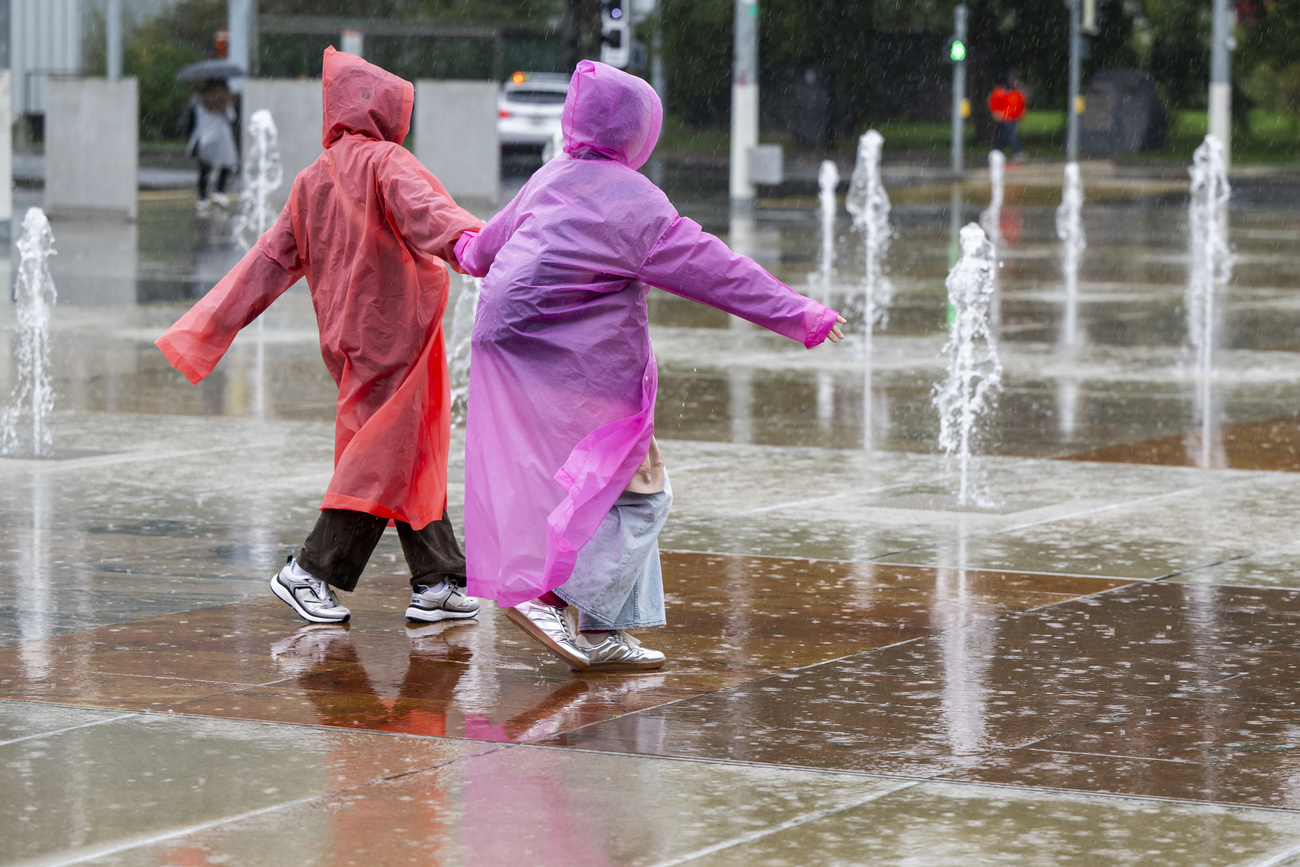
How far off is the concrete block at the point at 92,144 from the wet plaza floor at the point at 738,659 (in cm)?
1450

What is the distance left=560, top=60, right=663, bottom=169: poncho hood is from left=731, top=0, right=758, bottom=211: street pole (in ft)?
78.7

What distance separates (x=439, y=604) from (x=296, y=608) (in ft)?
1.29

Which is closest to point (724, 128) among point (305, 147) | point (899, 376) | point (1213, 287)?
point (305, 147)

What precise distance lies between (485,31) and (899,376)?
38.4 meters

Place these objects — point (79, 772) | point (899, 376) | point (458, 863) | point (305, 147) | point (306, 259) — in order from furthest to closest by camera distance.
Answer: point (305, 147)
point (899, 376)
point (306, 259)
point (79, 772)
point (458, 863)

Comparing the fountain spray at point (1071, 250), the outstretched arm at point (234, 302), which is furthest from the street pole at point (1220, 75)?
the outstretched arm at point (234, 302)

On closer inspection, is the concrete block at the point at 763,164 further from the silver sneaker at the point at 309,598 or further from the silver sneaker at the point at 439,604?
the silver sneaker at the point at 309,598

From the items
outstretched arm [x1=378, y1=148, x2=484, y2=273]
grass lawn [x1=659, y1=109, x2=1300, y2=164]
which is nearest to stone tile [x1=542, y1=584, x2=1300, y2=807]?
outstretched arm [x1=378, y1=148, x2=484, y2=273]

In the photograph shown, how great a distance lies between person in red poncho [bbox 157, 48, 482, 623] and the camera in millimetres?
6344

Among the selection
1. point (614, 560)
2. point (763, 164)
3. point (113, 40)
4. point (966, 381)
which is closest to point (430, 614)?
point (614, 560)

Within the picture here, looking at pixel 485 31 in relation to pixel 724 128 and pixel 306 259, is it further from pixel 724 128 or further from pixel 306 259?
pixel 306 259

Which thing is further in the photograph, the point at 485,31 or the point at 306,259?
the point at 485,31

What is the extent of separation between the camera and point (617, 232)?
5637 millimetres

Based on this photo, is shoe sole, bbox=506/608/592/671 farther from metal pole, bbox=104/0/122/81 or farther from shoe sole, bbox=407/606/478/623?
metal pole, bbox=104/0/122/81
